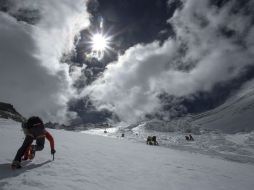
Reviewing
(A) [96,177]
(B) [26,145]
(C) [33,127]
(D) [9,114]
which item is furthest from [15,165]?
(D) [9,114]

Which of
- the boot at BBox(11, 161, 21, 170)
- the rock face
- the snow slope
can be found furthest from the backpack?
the rock face

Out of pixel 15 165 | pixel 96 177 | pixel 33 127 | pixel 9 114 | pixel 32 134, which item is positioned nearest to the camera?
pixel 15 165

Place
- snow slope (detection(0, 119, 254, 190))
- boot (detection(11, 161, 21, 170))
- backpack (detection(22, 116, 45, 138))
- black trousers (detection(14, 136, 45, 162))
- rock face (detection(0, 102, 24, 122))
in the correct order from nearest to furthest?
snow slope (detection(0, 119, 254, 190)) < boot (detection(11, 161, 21, 170)) < black trousers (detection(14, 136, 45, 162)) < backpack (detection(22, 116, 45, 138)) < rock face (detection(0, 102, 24, 122))

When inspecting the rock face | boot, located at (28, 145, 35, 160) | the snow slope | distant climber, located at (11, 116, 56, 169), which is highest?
the rock face

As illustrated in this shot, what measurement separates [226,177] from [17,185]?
7.93 metres

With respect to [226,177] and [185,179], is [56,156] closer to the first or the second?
[185,179]

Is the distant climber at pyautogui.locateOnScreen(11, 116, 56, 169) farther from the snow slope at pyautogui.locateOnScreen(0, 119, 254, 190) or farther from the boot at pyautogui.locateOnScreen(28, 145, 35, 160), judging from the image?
the snow slope at pyautogui.locateOnScreen(0, 119, 254, 190)

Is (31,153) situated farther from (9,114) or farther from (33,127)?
(9,114)

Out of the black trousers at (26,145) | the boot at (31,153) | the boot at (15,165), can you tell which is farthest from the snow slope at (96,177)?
the black trousers at (26,145)

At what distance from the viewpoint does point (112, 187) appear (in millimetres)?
6875

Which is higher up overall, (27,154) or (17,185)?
(27,154)

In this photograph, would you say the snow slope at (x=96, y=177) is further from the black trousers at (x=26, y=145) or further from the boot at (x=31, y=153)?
the black trousers at (x=26, y=145)

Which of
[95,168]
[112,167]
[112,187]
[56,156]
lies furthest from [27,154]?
[112,187]

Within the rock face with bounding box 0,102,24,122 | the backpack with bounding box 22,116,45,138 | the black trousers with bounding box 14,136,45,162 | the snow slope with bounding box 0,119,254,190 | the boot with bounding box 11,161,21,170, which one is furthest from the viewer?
the rock face with bounding box 0,102,24,122
